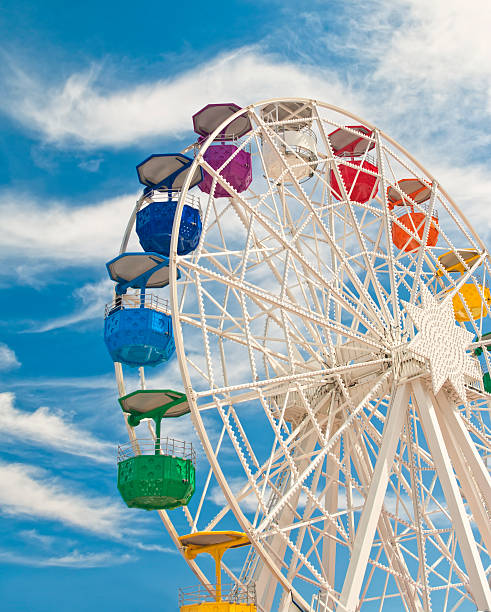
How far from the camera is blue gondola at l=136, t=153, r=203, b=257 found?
1488 cm

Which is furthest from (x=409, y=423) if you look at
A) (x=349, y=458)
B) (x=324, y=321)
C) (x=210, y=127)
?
(x=210, y=127)

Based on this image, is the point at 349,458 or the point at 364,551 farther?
the point at 349,458

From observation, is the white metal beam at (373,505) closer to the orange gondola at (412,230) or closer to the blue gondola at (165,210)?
the blue gondola at (165,210)

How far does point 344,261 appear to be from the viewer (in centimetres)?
1550

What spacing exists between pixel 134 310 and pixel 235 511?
4.25 meters

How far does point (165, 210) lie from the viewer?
1578 centimetres

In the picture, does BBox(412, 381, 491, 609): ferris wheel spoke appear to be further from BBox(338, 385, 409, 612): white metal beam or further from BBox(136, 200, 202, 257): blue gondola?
BBox(136, 200, 202, 257): blue gondola

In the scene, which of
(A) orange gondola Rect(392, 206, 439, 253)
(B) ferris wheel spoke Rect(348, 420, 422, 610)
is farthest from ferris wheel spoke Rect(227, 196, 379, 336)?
(A) orange gondola Rect(392, 206, 439, 253)

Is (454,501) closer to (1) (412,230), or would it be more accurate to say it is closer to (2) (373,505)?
(2) (373,505)

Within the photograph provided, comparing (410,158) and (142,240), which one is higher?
(410,158)

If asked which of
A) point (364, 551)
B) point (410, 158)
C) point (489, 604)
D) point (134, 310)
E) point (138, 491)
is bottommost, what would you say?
point (489, 604)

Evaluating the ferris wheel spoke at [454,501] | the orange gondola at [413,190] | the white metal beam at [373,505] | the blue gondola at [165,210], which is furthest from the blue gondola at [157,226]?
the orange gondola at [413,190]

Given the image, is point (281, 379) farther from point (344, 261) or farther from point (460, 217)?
point (460, 217)

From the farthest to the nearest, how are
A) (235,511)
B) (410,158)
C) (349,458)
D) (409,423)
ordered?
(410,158) → (349,458) → (409,423) → (235,511)
